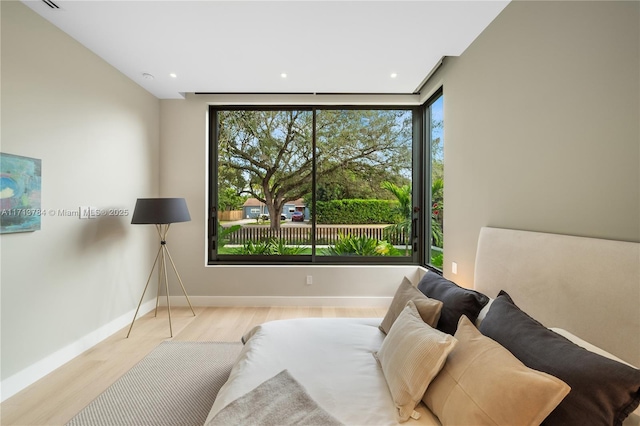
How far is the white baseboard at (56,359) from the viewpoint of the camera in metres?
1.95

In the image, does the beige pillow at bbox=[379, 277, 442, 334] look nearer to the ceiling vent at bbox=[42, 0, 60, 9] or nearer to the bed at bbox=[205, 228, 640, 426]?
the bed at bbox=[205, 228, 640, 426]

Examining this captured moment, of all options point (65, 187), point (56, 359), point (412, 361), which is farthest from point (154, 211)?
point (412, 361)

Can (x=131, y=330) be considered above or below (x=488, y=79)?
below

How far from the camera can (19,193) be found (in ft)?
6.61

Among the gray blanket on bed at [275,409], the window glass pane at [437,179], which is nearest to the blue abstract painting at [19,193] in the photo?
the gray blanket on bed at [275,409]

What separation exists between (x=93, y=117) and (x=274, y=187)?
1.99 metres

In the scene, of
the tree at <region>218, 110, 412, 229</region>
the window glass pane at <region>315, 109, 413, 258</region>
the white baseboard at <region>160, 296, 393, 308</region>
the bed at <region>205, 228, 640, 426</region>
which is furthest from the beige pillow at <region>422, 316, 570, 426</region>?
the tree at <region>218, 110, 412, 229</region>

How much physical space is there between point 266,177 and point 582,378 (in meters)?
3.50

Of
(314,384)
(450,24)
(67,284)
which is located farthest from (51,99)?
(450,24)

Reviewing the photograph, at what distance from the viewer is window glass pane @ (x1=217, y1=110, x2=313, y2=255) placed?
152 inches

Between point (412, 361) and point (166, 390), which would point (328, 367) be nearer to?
point (412, 361)

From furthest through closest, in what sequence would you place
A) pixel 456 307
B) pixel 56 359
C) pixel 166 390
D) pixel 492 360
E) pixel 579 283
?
pixel 56 359 → pixel 166 390 → pixel 456 307 → pixel 579 283 → pixel 492 360

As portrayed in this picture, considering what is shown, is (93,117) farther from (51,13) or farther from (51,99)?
(51,13)

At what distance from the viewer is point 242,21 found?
216cm
